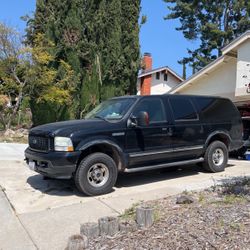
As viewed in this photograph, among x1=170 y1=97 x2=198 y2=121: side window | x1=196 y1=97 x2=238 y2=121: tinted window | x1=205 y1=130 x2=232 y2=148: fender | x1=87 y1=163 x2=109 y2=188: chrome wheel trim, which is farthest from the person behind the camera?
x1=196 y1=97 x2=238 y2=121: tinted window

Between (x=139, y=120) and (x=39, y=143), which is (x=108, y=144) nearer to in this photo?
(x=139, y=120)

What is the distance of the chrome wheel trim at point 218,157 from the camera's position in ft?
30.0

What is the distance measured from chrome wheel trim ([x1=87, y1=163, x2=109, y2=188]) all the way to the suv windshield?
1150 millimetres

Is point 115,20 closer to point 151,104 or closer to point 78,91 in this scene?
point 78,91

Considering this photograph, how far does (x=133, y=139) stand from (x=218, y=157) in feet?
9.30

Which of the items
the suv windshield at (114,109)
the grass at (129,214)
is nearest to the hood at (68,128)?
the suv windshield at (114,109)

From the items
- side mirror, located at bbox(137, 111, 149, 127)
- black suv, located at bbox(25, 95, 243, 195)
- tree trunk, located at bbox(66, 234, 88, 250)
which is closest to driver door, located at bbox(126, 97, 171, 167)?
black suv, located at bbox(25, 95, 243, 195)

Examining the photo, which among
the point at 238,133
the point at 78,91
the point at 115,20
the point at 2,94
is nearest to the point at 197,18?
the point at 115,20

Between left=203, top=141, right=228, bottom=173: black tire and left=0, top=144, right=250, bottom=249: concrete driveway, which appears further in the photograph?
left=203, top=141, right=228, bottom=173: black tire

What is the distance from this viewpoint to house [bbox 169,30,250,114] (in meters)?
13.6

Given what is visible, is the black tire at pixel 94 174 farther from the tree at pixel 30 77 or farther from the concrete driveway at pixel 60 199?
the tree at pixel 30 77

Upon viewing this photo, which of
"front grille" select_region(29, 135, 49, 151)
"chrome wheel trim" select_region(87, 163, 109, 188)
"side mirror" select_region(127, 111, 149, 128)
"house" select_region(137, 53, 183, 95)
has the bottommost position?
"chrome wheel trim" select_region(87, 163, 109, 188)

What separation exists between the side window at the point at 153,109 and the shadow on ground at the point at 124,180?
1.47 meters

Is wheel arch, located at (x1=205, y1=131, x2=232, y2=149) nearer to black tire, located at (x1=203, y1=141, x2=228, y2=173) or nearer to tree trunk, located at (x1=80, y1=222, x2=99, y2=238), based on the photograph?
black tire, located at (x1=203, y1=141, x2=228, y2=173)
